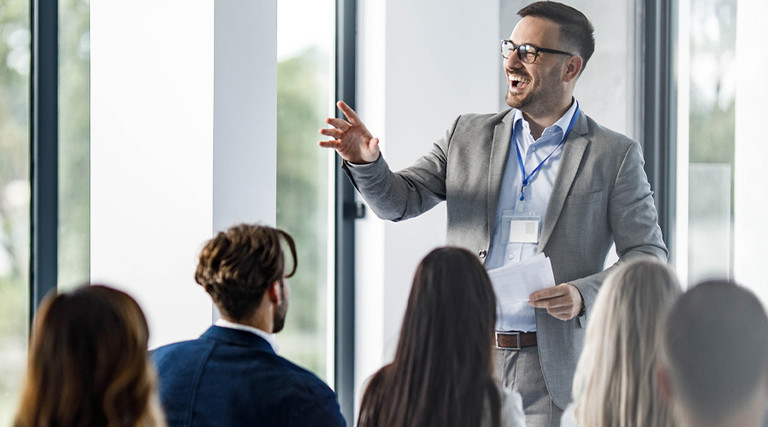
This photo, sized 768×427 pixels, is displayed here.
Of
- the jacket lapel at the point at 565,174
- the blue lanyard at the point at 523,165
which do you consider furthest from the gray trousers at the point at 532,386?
the blue lanyard at the point at 523,165

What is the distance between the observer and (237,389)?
71.0 inches

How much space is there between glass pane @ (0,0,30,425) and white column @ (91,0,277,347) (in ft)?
0.75

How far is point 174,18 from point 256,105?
0.40 metres

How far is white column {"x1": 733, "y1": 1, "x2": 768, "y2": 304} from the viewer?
326cm

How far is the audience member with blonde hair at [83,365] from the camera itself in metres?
1.34

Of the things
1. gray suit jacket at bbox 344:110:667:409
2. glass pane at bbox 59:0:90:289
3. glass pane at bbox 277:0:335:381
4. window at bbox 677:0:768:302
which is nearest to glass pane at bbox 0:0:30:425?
glass pane at bbox 59:0:90:289

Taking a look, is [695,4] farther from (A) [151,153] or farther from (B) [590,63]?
(A) [151,153]

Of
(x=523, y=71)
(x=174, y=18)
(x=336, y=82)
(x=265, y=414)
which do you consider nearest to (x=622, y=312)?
(x=265, y=414)

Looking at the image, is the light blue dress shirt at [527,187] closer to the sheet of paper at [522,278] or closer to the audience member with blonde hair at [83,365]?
the sheet of paper at [522,278]

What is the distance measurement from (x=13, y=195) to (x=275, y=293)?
1420 mm

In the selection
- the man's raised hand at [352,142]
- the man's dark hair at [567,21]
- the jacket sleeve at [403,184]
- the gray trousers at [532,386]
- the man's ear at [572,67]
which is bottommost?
the gray trousers at [532,386]

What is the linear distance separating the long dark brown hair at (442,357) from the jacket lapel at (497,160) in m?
0.98

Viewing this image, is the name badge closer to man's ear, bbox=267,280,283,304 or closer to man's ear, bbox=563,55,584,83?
man's ear, bbox=563,55,584,83

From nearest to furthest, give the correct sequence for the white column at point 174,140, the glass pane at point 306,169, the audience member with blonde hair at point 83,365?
the audience member with blonde hair at point 83,365 < the white column at point 174,140 < the glass pane at point 306,169
